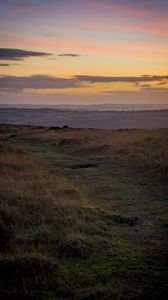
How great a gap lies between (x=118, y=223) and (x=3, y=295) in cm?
502

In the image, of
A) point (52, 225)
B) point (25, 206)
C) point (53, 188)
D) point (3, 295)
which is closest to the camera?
point (3, 295)

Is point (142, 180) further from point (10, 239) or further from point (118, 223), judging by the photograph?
point (10, 239)

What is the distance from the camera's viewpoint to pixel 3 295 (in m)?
6.49

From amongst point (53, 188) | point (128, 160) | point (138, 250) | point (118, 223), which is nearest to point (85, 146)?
point (128, 160)

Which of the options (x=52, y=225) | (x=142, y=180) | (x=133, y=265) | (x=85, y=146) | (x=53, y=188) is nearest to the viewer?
(x=133, y=265)

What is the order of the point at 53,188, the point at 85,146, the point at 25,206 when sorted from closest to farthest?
the point at 25,206
the point at 53,188
the point at 85,146

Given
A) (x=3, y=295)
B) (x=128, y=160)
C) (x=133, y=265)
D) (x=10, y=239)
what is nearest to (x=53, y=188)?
(x=10, y=239)

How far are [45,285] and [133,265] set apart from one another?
195cm

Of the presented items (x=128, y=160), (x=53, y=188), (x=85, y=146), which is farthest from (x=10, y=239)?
(x=85, y=146)

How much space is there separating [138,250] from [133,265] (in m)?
0.87

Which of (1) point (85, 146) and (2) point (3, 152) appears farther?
(1) point (85, 146)

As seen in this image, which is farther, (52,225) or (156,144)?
(156,144)

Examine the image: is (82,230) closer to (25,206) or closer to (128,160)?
(25,206)

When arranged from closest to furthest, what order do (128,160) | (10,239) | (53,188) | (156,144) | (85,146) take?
1. (10,239)
2. (53,188)
3. (128,160)
4. (156,144)
5. (85,146)
